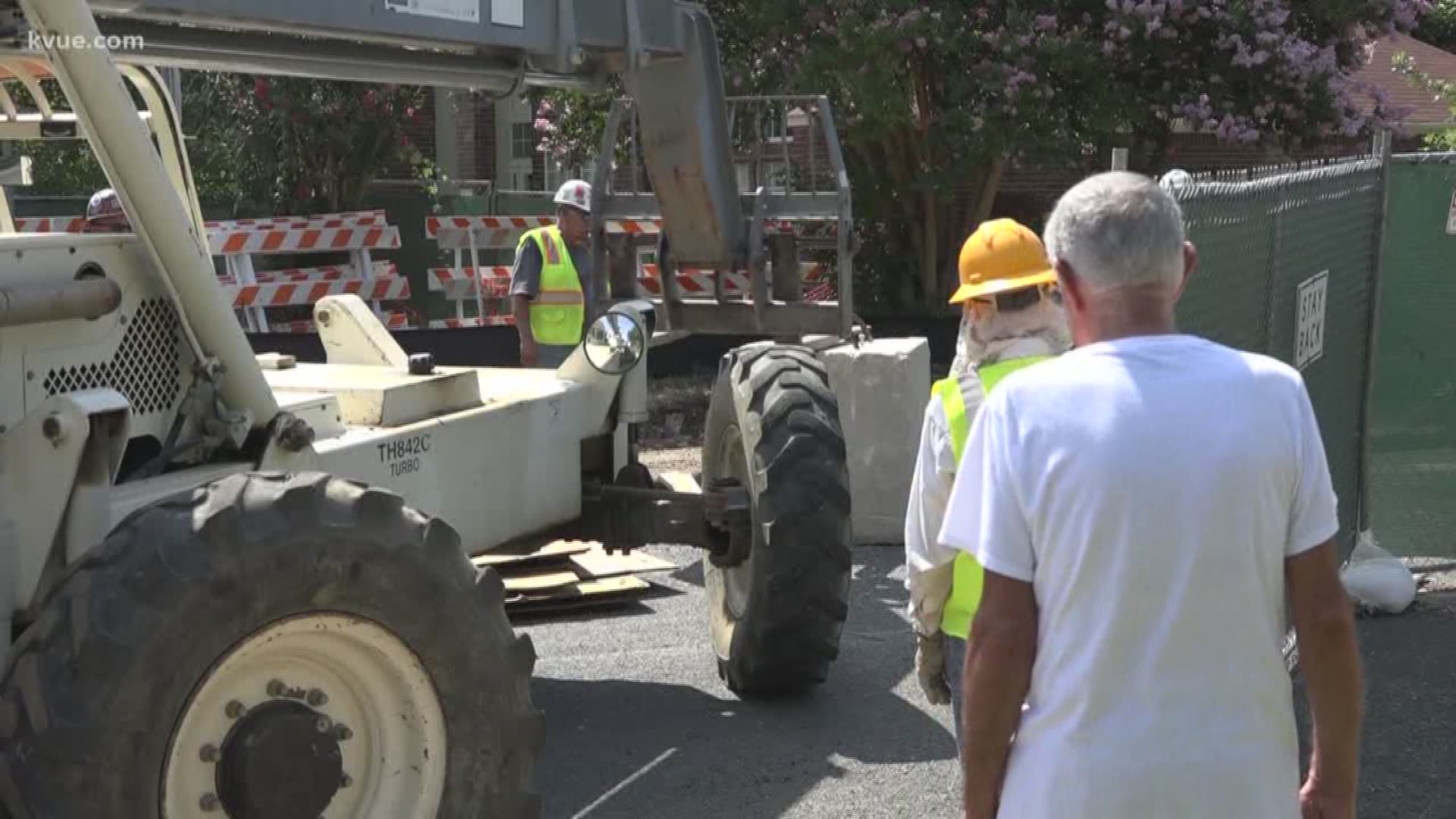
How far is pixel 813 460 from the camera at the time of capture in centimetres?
657

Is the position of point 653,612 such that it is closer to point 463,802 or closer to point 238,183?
point 463,802

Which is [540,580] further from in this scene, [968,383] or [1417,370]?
Result: [968,383]

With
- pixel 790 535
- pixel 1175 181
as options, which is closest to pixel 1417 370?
pixel 1175 181

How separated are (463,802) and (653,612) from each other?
12.7ft

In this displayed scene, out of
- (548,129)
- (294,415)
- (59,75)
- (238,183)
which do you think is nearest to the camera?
(59,75)

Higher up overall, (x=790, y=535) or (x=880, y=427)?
(x=790, y=535)

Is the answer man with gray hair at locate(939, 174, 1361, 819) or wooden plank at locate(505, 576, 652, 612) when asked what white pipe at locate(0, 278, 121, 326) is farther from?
wooden plank at locate(505, 576, 652, 612)

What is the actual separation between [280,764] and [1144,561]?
2310 mm

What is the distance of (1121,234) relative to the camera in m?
2.80

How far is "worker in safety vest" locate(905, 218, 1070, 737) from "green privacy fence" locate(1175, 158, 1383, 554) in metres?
1.32

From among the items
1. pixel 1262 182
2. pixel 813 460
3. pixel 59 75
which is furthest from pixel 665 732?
pixel 59 75

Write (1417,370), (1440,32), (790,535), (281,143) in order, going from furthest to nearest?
1. (1440,32)
2. (281,143)
3. (1417,370)
4. (790,535)

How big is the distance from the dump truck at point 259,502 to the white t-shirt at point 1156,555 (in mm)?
2002

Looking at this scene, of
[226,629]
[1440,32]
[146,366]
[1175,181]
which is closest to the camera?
[226,629]
